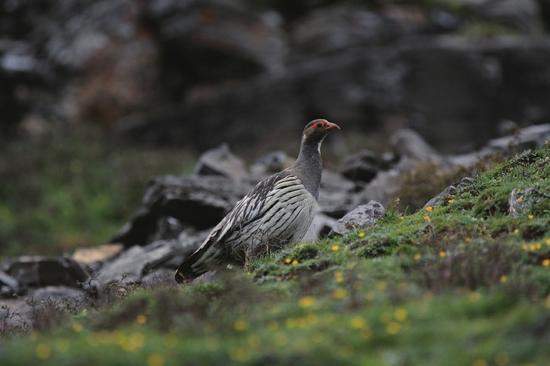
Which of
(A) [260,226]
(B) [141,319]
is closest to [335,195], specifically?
(A) [260,226]

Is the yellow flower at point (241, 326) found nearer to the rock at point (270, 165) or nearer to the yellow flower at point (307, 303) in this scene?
the yellow flower at point (307, 303)

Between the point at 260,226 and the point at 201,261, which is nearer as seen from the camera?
the point at 260,226

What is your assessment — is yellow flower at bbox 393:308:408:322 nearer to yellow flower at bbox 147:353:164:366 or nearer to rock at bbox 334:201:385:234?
yellow flower at bbox 147:353:164:366

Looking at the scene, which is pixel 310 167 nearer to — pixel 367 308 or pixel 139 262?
pixel 139 262

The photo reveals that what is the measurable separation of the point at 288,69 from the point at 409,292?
67.2 feet

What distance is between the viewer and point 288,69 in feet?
90.7

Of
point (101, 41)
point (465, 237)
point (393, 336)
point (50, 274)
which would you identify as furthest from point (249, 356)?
point (101, 41)

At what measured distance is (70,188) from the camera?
24844 millimetres

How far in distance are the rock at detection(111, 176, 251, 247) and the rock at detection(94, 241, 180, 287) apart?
1.20 meters

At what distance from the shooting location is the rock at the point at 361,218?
1123 cm

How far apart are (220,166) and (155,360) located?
13628mm

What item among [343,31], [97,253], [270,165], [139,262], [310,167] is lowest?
[97,253]

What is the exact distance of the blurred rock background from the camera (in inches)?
1011

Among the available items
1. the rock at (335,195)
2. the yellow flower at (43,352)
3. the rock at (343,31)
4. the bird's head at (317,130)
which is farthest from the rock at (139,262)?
the rock at (343,31)
